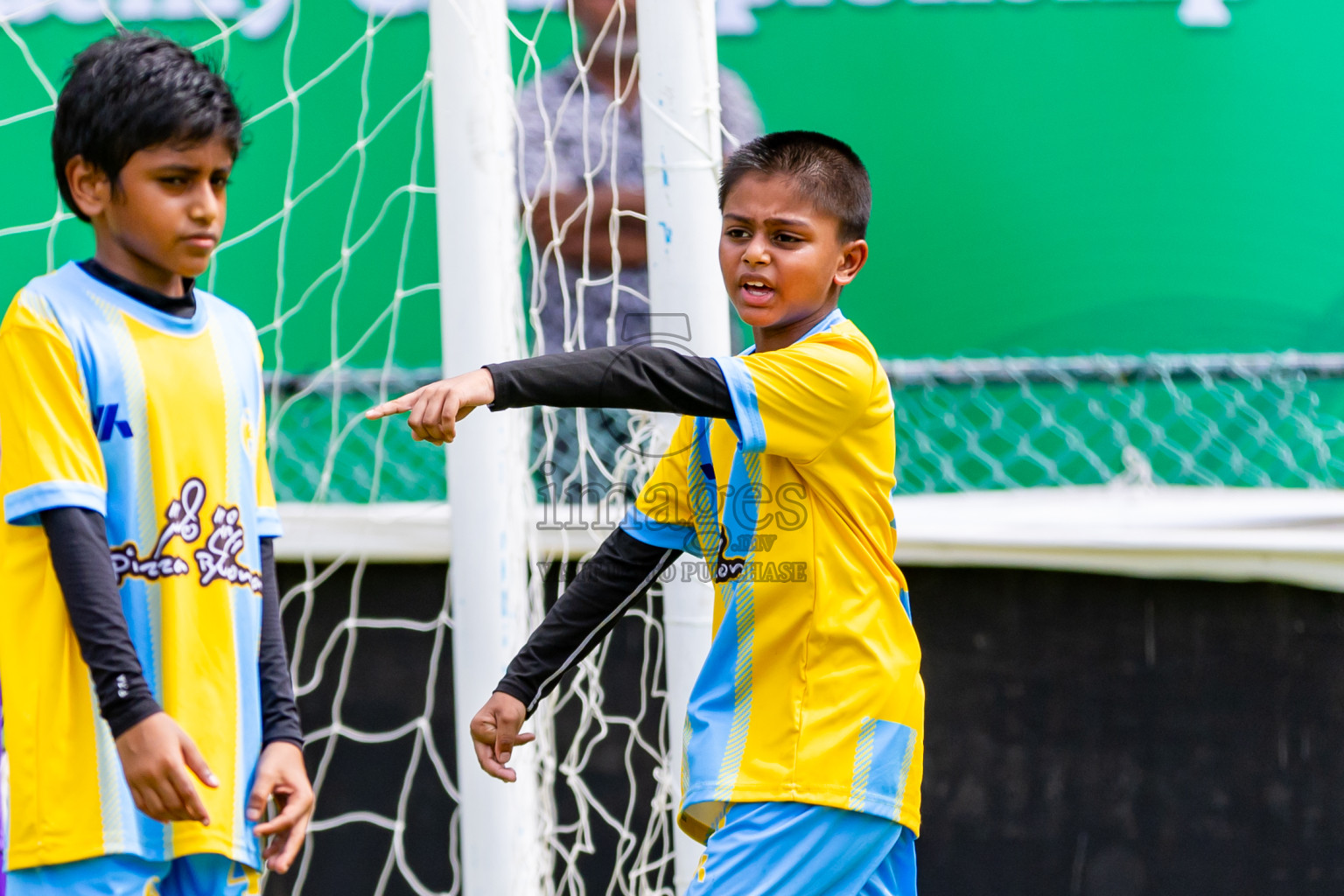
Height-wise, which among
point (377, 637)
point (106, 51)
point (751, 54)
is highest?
point (751, 54)

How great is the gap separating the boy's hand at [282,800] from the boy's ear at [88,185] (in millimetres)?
550

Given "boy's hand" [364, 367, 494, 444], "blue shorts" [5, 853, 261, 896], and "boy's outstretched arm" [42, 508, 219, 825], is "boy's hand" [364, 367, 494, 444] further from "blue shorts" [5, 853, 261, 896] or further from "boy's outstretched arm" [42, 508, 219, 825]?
"blue shorts" [5, 853, 261, 896]

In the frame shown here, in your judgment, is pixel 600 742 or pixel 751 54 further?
pixel 751 54

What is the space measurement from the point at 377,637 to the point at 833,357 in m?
1.36

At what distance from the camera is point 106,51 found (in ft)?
4.10

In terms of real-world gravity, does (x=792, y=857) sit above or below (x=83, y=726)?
below

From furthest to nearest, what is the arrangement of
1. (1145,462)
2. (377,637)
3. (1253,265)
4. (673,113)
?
(1253,265), (1145,462), (377,637), (673,113)

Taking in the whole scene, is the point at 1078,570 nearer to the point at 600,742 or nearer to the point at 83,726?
the point at 600,742

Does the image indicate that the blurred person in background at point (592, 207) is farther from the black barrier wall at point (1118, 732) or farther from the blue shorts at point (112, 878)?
the blue shorts at point (112, 878)

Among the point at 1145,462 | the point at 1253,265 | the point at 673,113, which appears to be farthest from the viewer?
the point at 1253,265

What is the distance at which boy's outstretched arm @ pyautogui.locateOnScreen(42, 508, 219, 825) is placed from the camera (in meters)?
1.10

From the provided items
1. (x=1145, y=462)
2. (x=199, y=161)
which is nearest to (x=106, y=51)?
(x=199, y=161)

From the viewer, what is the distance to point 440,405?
108 centimetres

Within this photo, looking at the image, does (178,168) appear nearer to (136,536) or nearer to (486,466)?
(136,536)
